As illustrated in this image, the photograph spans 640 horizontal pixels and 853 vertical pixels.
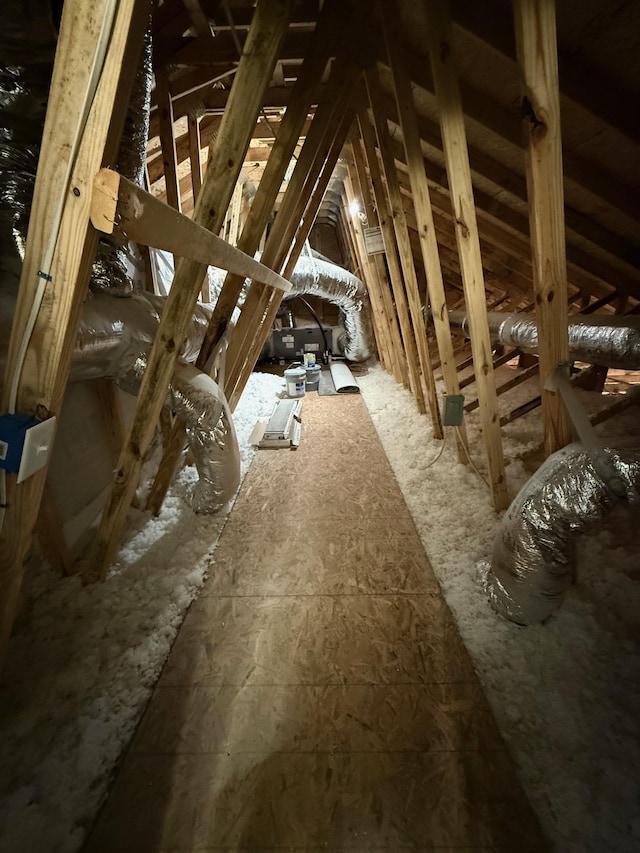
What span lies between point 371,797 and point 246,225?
1.90 m

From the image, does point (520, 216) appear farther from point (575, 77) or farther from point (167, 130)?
point (167, 130)

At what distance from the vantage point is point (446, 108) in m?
1.21

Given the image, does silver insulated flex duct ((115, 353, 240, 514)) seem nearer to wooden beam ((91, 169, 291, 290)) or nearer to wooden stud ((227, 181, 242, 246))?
wooden beam ((91, 169, 291, 290))

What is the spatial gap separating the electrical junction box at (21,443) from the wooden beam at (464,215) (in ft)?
4.94

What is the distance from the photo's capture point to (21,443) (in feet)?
2.04

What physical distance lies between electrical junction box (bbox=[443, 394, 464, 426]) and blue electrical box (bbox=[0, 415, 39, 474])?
1686 millimetres

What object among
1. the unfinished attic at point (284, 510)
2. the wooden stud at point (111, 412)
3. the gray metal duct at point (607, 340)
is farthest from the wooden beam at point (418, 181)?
the wooden stud at point (111, 412)

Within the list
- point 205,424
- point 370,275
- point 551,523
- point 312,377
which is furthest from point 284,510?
point 370,275

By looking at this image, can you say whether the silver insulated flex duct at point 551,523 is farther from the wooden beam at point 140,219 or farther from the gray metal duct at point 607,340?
the wooden beam at point 140,219

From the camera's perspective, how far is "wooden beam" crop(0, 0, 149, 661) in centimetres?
49

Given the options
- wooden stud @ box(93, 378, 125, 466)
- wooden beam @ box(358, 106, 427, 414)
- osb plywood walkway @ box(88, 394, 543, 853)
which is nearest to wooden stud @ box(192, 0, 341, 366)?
wooden stud @ box(93, 378, 125, 466)

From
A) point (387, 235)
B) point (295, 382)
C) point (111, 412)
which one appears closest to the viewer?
point (111, 412)

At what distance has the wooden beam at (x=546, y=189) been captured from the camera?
845 millimetres

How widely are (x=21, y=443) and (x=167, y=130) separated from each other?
2.04 meters
